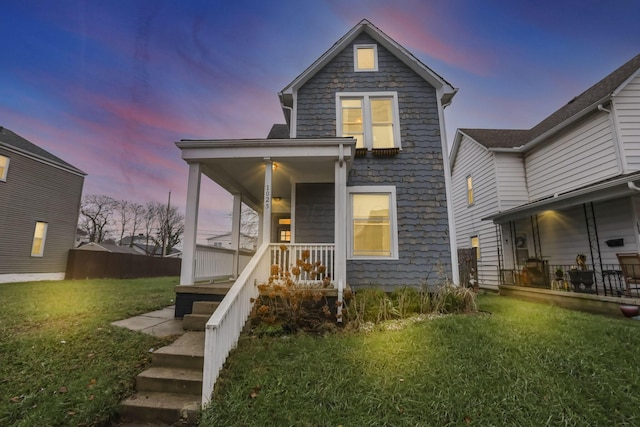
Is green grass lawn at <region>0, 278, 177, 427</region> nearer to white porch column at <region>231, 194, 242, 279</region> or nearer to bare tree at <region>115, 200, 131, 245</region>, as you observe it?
white porch column at <region>231, 194, 242, 279</region>

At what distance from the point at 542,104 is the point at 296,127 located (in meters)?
20.3

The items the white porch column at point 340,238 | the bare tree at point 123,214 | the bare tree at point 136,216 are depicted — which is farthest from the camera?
the bare tree at point 136,216

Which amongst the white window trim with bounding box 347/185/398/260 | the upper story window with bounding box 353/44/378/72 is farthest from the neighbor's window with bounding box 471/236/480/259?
the upper story window with bounding box 353/44/378/72

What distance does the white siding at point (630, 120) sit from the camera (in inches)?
286

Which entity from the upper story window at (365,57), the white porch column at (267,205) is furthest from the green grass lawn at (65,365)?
the upper story window at (365,57)

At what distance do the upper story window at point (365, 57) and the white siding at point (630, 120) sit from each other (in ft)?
20.4

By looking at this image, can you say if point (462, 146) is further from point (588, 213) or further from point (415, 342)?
point (415, 342)

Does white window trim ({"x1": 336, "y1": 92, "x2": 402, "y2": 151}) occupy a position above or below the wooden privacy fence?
above

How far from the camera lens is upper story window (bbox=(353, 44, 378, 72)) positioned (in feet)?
26.3

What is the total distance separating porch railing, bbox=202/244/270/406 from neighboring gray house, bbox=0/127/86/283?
14.5 meters

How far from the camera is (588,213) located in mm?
8055

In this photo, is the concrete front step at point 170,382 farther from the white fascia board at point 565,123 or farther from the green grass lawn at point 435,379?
the white fascia board at point 565,123

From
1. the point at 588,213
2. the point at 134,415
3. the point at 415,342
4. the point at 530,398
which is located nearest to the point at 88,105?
Answer: the point at 134,415

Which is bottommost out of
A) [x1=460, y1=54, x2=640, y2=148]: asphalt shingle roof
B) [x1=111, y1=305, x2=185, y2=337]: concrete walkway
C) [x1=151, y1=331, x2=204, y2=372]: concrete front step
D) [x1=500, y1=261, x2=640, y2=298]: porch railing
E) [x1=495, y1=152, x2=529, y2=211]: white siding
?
[x1=151, y1=331, x2=204, y2=372]: concrete front step
